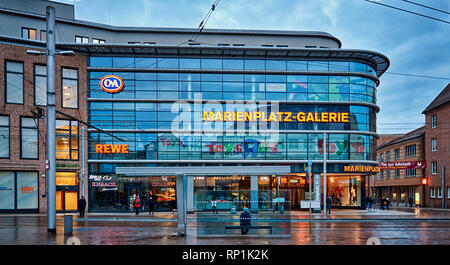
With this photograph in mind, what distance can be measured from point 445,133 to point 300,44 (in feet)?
72.2

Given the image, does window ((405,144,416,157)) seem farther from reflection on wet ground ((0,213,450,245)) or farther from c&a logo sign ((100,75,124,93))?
c&a logo sign ((100,75,124,93))

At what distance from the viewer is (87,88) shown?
124ft

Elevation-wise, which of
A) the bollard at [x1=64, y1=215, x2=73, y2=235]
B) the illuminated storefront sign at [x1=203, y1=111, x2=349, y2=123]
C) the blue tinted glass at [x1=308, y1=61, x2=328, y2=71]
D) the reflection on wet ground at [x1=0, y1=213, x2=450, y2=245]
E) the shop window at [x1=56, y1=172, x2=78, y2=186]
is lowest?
the reflection on wet ground at [x1=0, y1=213, x2=450, y2=245]

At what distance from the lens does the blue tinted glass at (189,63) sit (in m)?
38.6

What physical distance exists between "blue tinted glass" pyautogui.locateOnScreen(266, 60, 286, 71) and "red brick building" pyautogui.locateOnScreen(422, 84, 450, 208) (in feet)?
76.3

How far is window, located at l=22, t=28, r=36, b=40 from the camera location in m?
37.2

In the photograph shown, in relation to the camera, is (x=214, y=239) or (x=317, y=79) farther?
(x=317, y=79)

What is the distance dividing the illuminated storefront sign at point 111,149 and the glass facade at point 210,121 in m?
0.22

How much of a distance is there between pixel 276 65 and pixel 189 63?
887 centimetres

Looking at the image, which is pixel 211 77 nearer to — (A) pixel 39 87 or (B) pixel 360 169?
(A) pixel 39 87

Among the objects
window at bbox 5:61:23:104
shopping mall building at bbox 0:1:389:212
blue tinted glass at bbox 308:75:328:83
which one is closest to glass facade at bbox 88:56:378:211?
blue tinted glass at bbox 308:75:328:83

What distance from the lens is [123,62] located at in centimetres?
3819

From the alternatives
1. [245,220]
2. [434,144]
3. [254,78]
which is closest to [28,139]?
[254,78]

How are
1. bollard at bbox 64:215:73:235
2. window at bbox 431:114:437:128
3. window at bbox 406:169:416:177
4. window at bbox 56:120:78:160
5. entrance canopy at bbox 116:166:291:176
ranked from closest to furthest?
entrance canopy at bbox 116:166:291:176, bollard at bbox 64:215:73:235, window at bbox 56:120:78:160, window at bbox 431:114:437:128, window at bbox 406:169:416:177
